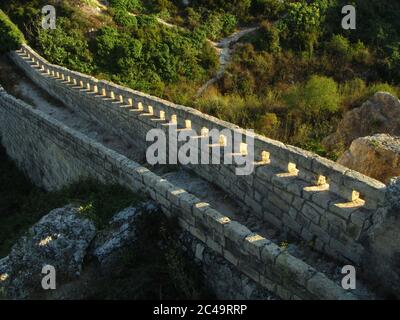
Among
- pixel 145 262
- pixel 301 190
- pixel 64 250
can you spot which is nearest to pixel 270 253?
pixel 301 190

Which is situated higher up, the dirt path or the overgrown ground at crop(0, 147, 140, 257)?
the dirt path

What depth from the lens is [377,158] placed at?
7594 mm

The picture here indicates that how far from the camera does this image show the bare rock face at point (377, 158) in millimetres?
7422

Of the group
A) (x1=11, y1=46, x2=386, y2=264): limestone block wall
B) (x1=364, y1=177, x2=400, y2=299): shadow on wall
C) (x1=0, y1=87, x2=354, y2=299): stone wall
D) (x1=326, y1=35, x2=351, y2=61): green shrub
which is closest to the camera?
(x1=364, y1=177, x2=400, y2=299): shadow on wall

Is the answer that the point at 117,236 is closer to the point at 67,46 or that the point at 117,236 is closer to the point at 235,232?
the point at 235,232

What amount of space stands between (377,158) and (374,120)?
3329 mm

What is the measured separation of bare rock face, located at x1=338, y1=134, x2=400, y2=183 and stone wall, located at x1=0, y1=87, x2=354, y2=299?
3192 mm

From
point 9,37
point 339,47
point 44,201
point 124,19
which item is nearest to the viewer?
point 44,201

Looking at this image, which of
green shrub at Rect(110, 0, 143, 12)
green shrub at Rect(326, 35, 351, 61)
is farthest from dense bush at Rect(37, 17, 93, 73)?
green shrub at Rect(326, 35, 351, 61)

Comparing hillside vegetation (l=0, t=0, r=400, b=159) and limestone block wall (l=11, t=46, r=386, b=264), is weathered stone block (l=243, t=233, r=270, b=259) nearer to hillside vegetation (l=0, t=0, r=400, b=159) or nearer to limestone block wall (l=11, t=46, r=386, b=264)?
limestone block wall (l=11, t=46, r=386, b=264)

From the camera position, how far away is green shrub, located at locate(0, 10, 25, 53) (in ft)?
64.4

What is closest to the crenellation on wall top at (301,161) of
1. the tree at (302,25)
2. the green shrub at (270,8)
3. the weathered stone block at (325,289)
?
the weathered stone block at (325,289)
